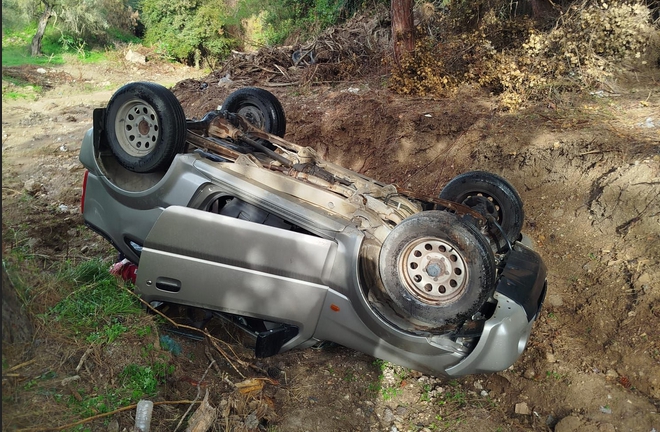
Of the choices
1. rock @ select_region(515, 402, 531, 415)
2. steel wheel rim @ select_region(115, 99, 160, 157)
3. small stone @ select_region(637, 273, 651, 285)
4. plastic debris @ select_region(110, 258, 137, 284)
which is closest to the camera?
rock @ select_region(515, 402, 531, 415)

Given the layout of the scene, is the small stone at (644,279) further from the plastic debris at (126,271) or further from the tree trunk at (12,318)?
the tree trunk at (12,318)

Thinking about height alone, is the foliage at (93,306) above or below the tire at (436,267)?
below

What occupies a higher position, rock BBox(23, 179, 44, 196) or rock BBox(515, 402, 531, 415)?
rock BBox(515, 402, 531, 415)

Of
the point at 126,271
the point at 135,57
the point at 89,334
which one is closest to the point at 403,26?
the point at 126,271

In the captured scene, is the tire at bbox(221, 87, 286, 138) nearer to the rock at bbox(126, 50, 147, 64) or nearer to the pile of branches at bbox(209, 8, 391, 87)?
the pile of branches at bbox(209, 8, 391, 87)

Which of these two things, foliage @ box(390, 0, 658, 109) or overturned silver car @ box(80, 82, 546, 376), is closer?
overturned silver car @ box(80, 82, 546, 376)

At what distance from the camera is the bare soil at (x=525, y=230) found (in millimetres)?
3371

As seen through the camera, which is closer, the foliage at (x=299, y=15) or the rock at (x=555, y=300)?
the rock at (x=555, y=300)

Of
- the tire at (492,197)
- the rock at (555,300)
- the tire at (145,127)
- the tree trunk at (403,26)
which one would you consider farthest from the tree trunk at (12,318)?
the tree trunk at (403,26)

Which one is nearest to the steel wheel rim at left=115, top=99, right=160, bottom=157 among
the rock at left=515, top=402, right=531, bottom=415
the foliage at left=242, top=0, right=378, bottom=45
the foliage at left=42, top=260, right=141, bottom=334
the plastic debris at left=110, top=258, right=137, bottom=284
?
the plastic debris at left=110, top=258, right=137, bottom=284

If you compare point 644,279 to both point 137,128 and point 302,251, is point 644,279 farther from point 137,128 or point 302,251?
point 137,128

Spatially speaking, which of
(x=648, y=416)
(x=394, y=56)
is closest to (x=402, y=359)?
(x=648, y=416)

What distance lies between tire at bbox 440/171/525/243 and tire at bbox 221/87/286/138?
6.04 feet

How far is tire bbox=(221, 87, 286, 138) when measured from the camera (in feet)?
16.9
